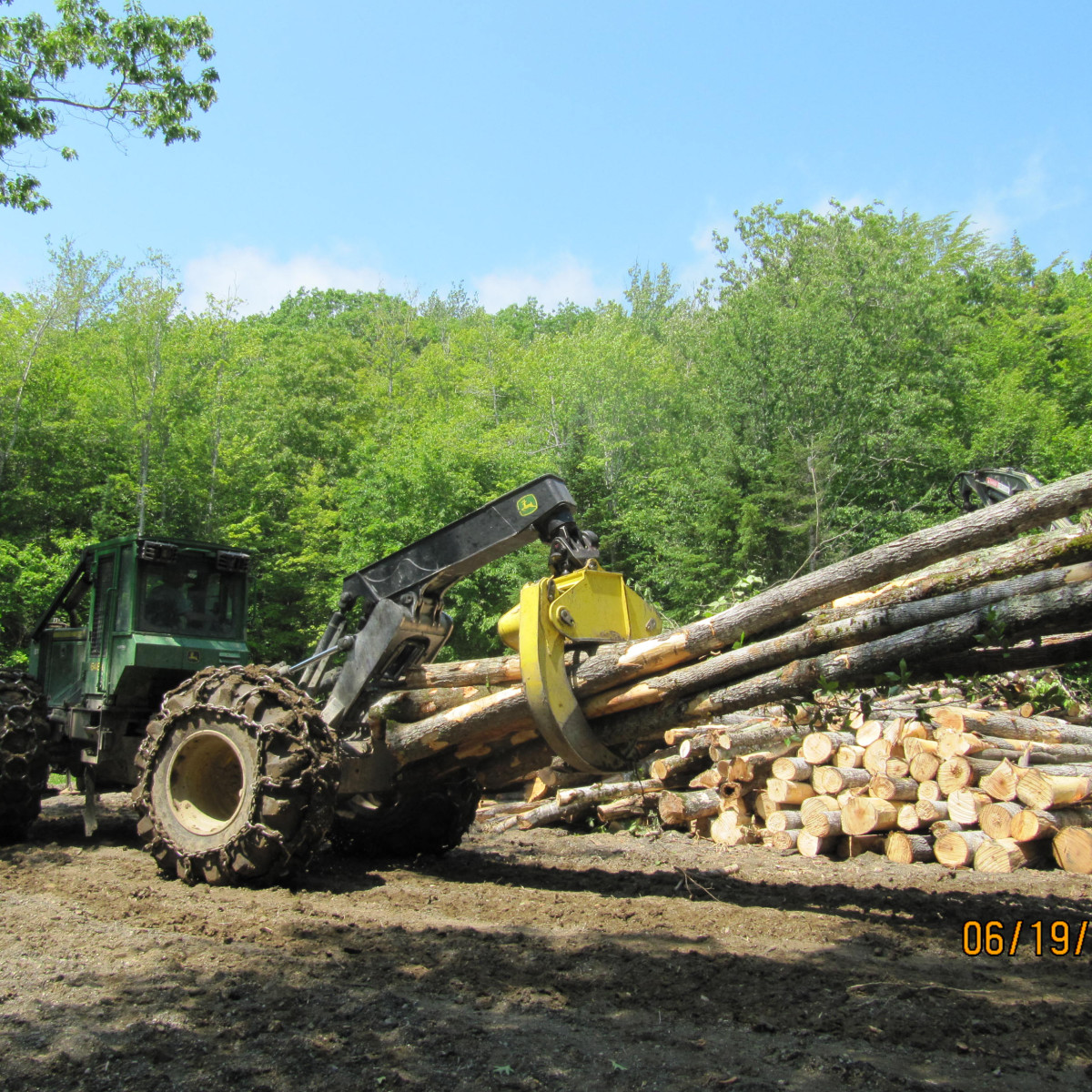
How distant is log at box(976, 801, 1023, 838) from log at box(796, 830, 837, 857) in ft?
4.63

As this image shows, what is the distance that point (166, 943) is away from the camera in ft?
17.6

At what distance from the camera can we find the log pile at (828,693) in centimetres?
518

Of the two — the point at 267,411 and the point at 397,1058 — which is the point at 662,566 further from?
the point at 397,1058

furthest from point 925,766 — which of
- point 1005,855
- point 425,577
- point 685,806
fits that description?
point 425,577

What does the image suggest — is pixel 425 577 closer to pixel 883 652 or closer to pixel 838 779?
pixel 883 652

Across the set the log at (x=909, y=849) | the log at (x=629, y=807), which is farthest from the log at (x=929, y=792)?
the log at (x=629, y=807)

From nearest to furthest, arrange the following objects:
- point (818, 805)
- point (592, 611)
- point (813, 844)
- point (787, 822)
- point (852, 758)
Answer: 1. point (592, 611)
2. point (813, 844)
3. point (818, 805)
4. point (787, 822)
5. point (852, 758)

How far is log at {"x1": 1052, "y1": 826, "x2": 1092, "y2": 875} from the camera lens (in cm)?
848

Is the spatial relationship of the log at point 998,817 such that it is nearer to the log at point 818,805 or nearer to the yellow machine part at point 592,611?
the log at point 818,805

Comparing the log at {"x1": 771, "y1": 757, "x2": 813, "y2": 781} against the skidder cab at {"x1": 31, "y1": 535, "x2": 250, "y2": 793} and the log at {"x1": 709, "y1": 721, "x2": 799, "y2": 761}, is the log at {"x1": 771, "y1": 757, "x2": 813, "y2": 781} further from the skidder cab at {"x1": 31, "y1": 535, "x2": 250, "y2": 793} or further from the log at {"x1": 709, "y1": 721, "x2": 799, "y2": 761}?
the skidder cab at {"x1": 31, "y1": 535, "x2": 250, "y2": 793}

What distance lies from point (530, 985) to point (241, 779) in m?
3.80

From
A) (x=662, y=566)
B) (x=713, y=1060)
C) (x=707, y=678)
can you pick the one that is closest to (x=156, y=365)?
(x=662, y=566)

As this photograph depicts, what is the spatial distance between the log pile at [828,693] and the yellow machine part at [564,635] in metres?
0.15

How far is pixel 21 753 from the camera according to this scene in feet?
28.8
